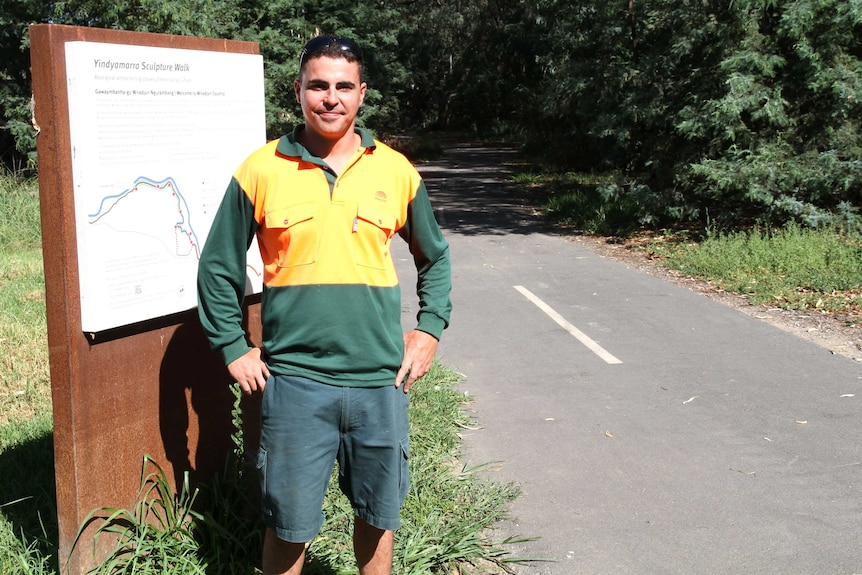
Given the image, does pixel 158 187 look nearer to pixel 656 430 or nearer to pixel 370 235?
pixel 370 235

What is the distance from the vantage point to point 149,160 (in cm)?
350

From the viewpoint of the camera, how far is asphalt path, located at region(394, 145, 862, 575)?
430cm

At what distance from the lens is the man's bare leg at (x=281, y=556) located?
3064 mm

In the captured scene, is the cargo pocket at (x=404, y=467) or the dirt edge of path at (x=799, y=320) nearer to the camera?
the cargo pocket at (x=404, y=467)

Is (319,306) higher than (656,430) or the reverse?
higher

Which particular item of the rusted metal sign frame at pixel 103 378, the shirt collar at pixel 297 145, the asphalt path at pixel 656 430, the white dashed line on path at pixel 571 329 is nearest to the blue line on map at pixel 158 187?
the rusted metal sign frame at pixel 103 378

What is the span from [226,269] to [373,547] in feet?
3.46

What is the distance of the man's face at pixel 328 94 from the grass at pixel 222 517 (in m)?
1.52

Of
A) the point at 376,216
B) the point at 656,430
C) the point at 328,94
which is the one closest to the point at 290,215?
the point at 376,216

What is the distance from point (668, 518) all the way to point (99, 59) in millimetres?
3260

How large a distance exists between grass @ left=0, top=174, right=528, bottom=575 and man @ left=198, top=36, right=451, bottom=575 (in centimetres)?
79

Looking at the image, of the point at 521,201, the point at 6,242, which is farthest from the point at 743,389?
the point at 521,201

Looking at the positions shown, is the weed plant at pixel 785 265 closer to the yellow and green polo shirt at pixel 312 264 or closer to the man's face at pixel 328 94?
the yellow and green polo shirt at pixel 312 264

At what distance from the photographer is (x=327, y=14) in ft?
88.9
